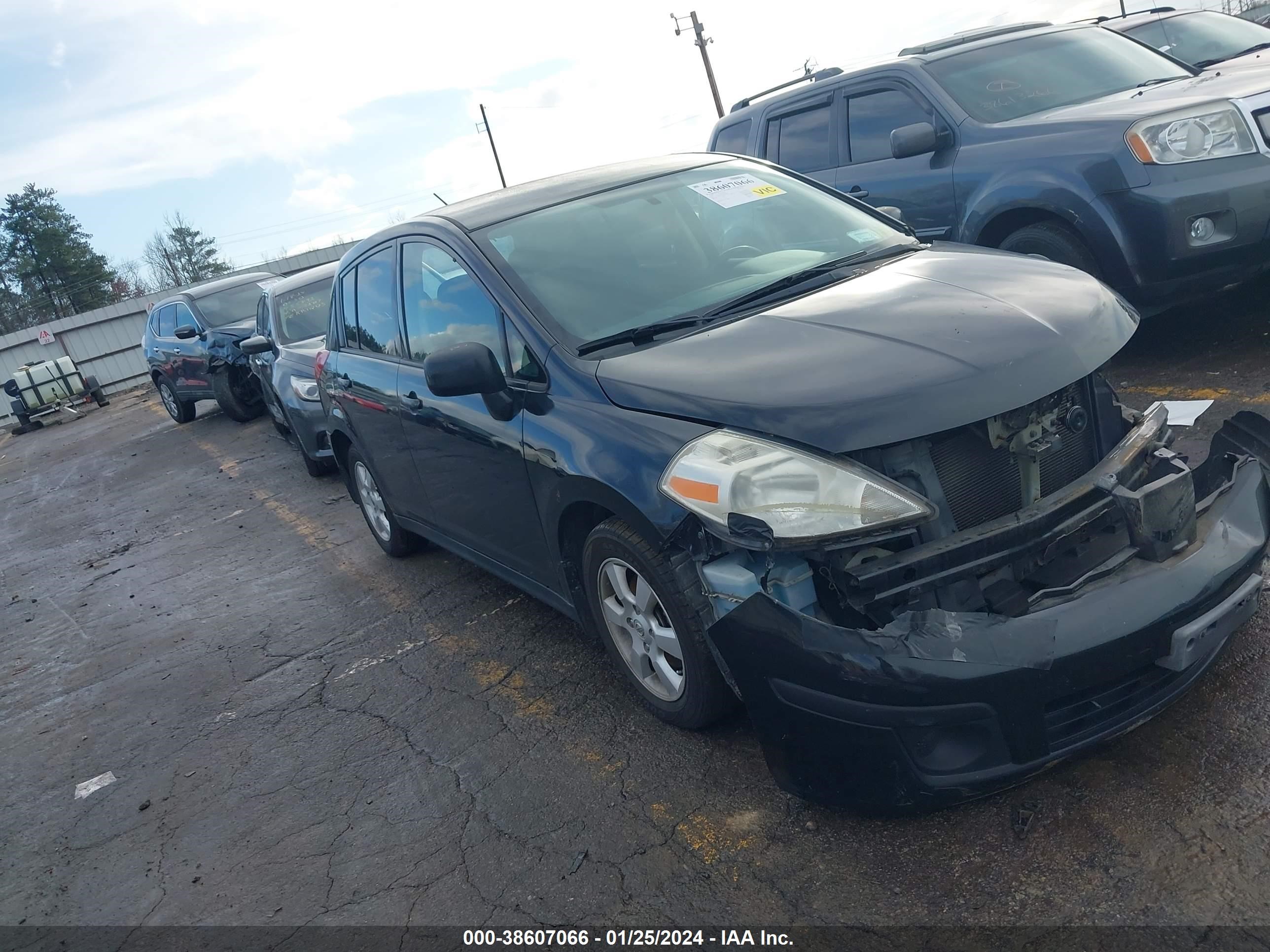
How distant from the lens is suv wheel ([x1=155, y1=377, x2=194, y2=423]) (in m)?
15.5

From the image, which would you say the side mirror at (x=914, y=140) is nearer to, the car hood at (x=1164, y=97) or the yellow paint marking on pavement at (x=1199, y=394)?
the car hood at (x=1164, y=97)

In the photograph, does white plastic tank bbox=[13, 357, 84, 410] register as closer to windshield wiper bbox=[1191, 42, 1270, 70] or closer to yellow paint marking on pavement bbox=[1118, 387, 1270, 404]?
windshield wiper bbox=[1191, 42, 1270, 70]

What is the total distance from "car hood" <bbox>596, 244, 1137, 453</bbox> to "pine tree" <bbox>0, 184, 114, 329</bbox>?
61.0m

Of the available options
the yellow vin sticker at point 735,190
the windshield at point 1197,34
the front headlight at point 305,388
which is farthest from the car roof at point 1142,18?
the front headlight at point 305,388

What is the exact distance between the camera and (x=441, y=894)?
9.77 feet

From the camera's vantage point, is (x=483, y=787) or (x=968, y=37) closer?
(x=483, y=787)

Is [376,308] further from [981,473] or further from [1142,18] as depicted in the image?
[1142,18]

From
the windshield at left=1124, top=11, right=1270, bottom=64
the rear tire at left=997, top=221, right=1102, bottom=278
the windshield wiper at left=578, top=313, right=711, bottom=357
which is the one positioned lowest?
the rear tire at left=997, top=221, right=1102, bottom=278

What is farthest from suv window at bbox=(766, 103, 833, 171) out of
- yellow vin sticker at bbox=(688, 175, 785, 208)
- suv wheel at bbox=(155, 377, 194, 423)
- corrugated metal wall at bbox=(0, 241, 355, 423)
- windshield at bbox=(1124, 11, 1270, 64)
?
corrugated metal wall at bbox=(0, 241, 355, 423)

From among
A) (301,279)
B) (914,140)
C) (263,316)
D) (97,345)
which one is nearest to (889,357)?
(914,140)

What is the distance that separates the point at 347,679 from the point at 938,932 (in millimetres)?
3097

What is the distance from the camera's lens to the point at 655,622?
10.6 feet

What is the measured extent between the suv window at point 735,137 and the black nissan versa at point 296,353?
3.46 metres

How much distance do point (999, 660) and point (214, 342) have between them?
12.8 meters
